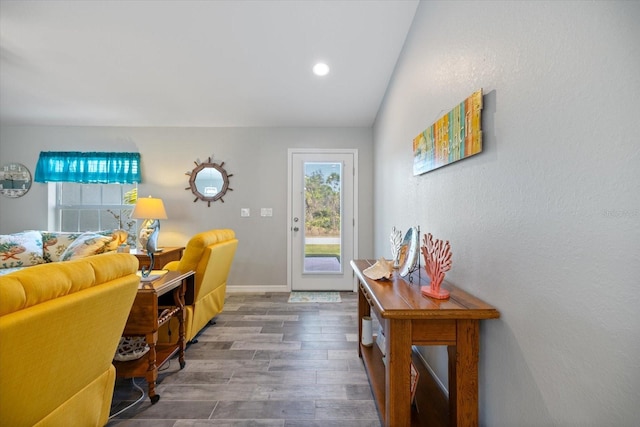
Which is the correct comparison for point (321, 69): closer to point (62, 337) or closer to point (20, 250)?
point (62, 337)

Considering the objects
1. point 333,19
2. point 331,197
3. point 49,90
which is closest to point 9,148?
point 49,90

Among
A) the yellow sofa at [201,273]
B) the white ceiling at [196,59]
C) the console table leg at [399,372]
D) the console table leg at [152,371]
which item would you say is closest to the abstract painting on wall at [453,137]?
the console table leg at [399,372]

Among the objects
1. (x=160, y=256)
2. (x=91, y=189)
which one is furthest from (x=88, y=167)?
(x=160, y=256)

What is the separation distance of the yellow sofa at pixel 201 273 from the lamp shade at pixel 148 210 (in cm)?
127

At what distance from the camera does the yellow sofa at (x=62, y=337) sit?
847mm

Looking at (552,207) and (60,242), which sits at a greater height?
(552,207)

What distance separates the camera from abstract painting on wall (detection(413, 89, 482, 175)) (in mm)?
1229

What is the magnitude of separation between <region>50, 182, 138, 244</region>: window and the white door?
2.42 metres

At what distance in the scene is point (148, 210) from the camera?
3549 millimetres

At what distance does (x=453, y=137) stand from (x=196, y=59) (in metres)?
2.39

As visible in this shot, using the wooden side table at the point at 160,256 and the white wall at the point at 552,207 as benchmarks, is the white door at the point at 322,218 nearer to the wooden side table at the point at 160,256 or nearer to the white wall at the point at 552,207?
the wooden side table at the point at 160,256

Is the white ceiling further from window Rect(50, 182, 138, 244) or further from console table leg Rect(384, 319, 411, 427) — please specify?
console table leg Rect(384, 319, 411, 427)

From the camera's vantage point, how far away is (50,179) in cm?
396

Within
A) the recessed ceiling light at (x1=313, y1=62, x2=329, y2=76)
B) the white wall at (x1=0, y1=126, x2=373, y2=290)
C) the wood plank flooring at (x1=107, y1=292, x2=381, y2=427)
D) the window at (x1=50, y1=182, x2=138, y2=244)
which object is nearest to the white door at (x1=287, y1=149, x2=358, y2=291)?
the white wall at (x1=0, y1=126, x2=373, y2=290)
